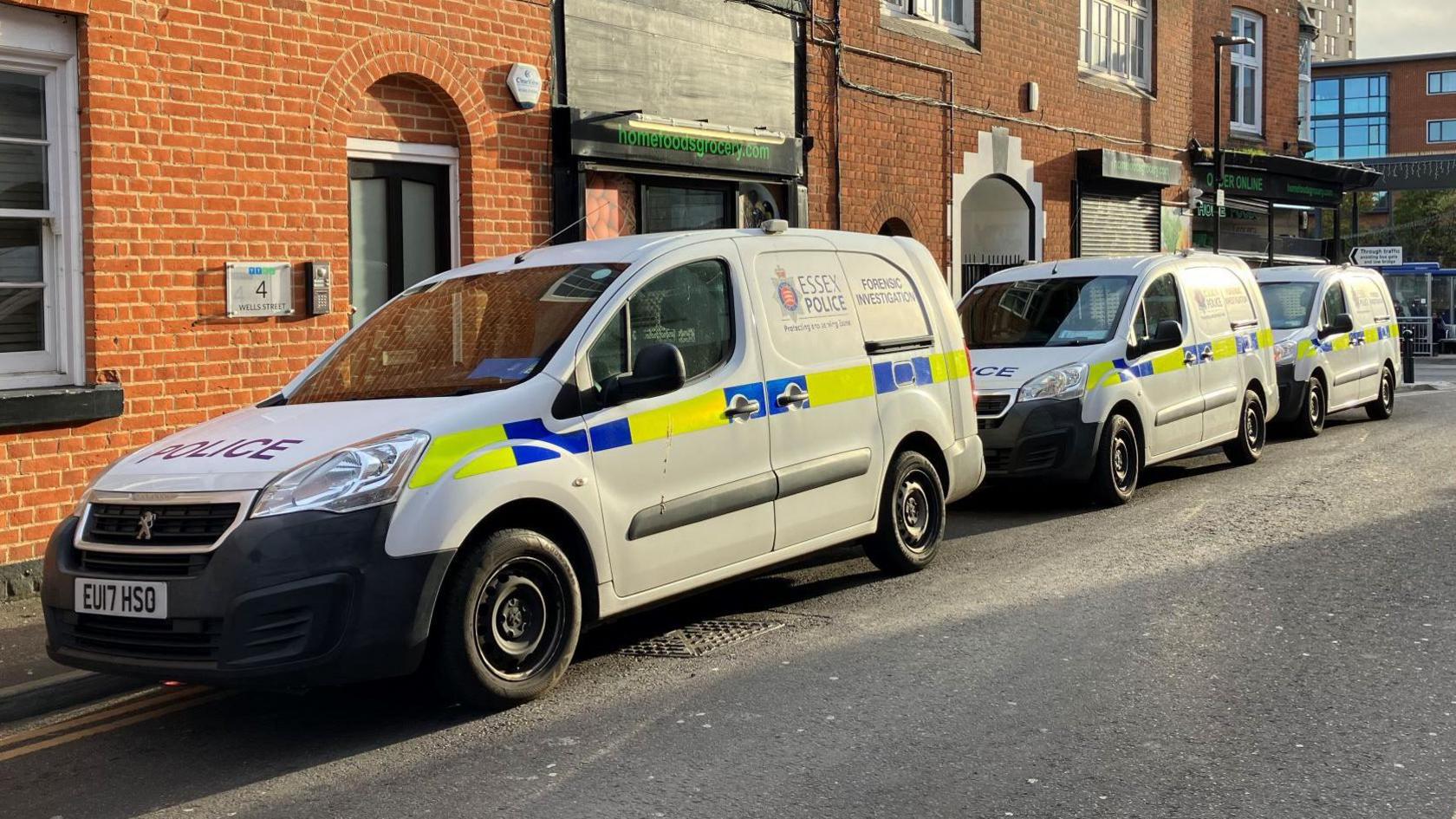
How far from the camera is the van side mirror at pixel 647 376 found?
5773 millimetres

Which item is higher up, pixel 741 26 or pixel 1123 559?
pixel 741 26

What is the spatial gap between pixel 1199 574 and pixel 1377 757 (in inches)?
121

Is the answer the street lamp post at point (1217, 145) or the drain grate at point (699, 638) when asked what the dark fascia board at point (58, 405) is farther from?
the street lamp post at point (1217, 145)

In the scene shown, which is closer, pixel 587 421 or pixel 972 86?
pixel 587 421

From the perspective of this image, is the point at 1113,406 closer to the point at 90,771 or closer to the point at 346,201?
the point at 346,201

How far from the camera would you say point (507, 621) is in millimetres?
5473

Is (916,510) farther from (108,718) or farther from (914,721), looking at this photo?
(108,718)

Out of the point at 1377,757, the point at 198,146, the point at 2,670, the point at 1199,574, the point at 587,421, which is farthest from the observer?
the point at 198,146

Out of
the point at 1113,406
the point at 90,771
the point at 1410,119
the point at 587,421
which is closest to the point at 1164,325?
the point at 1113,406

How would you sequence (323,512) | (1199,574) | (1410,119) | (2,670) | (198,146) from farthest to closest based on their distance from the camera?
(1410,119) → (198,146) → (1199,574) → (2,670) → (323,512)

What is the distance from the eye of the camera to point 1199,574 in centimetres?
772

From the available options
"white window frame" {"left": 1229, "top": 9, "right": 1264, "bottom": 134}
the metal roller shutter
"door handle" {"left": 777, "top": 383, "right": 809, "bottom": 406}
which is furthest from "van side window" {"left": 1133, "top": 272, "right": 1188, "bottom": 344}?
"white window frame" {"left": 1229, "top": 9, "right": 1264, "bottom": 134}

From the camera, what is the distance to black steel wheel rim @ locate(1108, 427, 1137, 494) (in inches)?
410

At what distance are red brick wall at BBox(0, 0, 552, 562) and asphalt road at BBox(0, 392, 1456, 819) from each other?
11.0 feet
